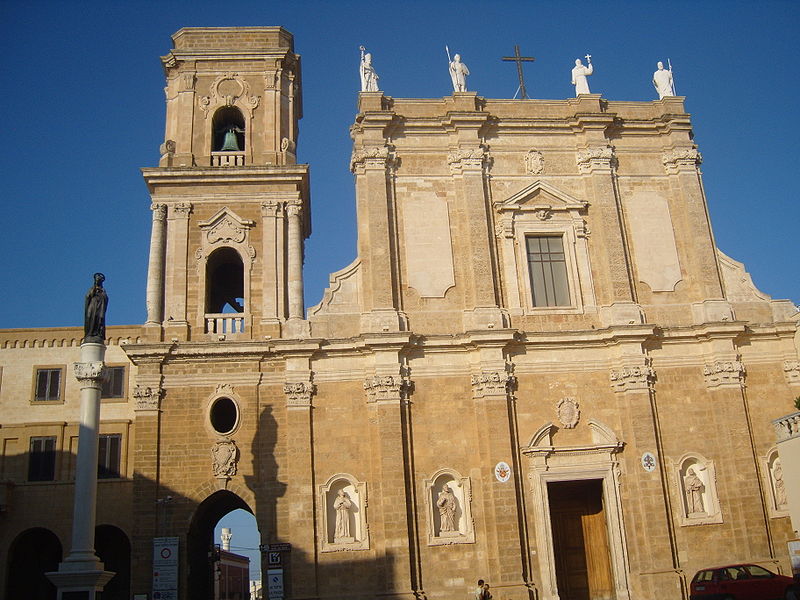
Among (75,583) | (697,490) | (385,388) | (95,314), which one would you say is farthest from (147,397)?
(697,490)

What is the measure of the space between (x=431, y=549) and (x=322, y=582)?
283 cm

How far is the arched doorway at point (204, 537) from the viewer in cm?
2112

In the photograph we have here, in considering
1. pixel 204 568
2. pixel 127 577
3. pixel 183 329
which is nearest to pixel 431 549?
pixel 204 568

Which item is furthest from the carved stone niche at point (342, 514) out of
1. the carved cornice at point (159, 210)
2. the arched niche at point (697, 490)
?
the carved cornice at point (159, 210)

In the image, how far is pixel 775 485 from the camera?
21891 millimetres

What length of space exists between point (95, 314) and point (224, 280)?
9.46 m

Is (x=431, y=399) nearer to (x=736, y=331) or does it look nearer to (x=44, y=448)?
(x=736, y=331)

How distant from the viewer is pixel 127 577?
1089 inches

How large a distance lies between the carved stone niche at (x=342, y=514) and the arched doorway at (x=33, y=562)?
1173cm

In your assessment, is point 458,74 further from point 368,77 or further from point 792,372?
point 792,372

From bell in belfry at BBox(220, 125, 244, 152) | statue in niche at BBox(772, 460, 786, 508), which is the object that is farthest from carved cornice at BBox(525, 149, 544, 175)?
statue in niche at BBox(772, 460, 786, 508)

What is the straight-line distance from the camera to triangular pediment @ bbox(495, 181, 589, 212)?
2394 centimetres

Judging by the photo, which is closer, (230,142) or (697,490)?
(697,490)

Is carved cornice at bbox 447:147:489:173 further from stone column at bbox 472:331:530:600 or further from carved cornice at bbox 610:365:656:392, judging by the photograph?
carved cornice at bbox 610:365:656:392
